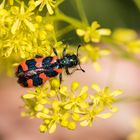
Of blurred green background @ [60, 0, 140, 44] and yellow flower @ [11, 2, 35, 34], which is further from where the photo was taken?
blurred green background @ [60, 0, 140, 44]

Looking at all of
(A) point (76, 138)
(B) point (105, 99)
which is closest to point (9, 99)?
(A) point (76, 138)

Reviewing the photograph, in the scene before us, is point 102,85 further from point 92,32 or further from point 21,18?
point 21,18

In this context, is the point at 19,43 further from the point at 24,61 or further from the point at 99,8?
the point at 99,8

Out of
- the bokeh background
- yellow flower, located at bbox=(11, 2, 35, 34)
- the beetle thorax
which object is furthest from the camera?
the bokeh background

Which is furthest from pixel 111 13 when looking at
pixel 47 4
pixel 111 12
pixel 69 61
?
pixel 47 4

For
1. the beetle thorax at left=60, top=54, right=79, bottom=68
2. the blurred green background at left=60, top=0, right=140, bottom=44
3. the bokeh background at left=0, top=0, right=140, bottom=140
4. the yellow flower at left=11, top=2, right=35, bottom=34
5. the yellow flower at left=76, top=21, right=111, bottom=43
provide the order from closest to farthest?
the yellow flower at left=11, top=2, right=35, bottom=34 → the beetle thorax at left=60, top=54, right=79, bottom=68 → the yellow flower at left=76, top=21, right=111, bottom=43 → the blurred green background at left=60, top=0, right=140, bottom=44 → the bokeh background at left=0, top=0, right=140, bottom=140

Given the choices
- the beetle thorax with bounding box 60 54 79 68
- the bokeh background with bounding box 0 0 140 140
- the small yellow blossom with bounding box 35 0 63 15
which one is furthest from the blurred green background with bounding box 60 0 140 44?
the small yellow blossom with bounding box 35 0 63 15

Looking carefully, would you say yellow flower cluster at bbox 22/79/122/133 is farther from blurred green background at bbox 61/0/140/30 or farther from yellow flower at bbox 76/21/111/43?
blurred green background at bbox 61/0/140/30
